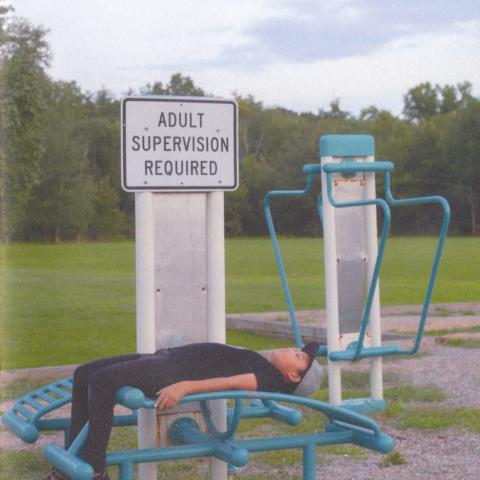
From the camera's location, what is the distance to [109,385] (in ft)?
13.8

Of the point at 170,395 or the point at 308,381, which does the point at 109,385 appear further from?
the point at 308,381

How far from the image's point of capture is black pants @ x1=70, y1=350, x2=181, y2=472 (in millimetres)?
4188

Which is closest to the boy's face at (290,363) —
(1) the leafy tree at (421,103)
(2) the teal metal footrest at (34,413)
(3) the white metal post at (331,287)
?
(2) the teal metal footrest at (34,413)

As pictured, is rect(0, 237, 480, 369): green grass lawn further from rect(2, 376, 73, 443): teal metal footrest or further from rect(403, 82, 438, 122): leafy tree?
rect(403, 82, 438, 122): leafy tree

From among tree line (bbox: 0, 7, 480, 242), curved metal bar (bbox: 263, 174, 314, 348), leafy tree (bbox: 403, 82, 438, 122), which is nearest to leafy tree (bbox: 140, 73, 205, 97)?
tree line (bbox: 0, 7, 480, 242)

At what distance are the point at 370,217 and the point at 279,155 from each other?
52296 millimetres

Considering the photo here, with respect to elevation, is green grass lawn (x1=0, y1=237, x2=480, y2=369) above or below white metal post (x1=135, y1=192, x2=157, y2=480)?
below

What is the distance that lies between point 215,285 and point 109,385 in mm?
849

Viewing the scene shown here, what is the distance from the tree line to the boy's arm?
43289 millimetres

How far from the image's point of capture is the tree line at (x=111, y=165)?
163 feet

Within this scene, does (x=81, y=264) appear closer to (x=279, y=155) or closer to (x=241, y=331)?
(x=241, y=331)

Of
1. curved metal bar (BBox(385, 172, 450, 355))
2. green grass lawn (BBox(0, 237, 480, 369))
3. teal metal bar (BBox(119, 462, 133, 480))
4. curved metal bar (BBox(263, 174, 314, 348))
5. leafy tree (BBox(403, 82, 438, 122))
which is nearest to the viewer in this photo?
teal metal bar (BBox(119, 462, 133, 480))

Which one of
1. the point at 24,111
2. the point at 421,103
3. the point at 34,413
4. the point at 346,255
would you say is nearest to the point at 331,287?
the point at 346,255

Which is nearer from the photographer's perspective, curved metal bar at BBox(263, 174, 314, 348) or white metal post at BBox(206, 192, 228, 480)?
white metal post at BBox(206, 192, 228, 480)
